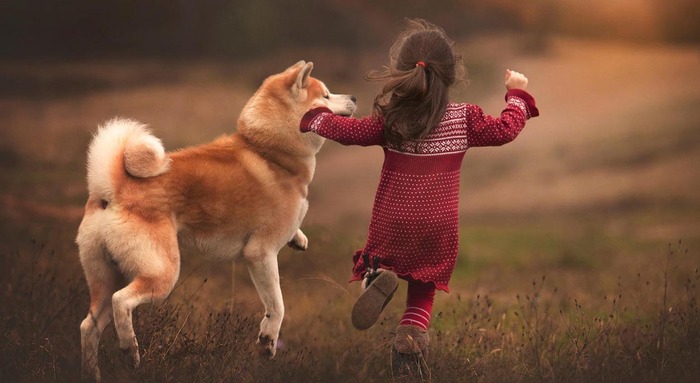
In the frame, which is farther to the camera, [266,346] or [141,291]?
[266,346]

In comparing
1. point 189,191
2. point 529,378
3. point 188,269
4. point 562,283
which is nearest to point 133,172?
point 189,191

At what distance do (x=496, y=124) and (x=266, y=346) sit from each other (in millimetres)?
1861

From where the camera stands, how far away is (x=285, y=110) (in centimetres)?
541

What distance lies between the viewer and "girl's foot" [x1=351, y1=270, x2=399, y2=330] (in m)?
4.46

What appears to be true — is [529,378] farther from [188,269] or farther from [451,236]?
[188,269]

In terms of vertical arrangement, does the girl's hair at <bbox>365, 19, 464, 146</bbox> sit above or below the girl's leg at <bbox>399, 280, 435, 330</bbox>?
above

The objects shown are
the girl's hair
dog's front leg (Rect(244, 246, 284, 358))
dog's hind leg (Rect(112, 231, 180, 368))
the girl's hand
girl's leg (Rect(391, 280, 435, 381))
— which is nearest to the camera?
dog's hind leg (Rect(112, 231, 180, 368))

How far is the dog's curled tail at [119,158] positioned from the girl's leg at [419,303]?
1523 mm

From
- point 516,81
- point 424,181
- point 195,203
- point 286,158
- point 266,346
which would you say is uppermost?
point 516,81

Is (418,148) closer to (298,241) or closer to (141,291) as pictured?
(298,241)

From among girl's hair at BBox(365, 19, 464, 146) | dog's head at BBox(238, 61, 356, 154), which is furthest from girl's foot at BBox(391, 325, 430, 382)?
dog's head at BBox(238, 61, 356, 154)

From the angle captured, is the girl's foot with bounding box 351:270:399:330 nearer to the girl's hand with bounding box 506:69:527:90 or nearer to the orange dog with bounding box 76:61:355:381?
the orange dog with bounding box 76:61:355:381

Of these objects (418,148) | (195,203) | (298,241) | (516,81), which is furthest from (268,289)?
(516,81)

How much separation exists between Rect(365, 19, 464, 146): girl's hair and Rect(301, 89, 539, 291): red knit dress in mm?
80
